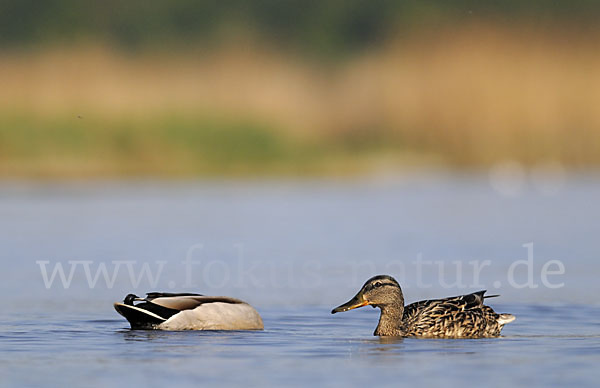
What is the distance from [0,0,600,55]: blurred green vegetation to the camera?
39.3 metres

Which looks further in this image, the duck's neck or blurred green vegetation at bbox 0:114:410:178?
blurred green vegetation at bbox 0:114:410:178

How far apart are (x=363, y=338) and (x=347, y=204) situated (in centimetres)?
1152

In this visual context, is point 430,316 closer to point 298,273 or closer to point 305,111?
point 298,273

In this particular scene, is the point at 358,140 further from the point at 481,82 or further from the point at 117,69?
the point at 117,69

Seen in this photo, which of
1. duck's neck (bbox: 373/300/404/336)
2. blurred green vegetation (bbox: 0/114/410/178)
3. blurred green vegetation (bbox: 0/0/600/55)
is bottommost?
duck's neck (bbox: 373/300/404/336)


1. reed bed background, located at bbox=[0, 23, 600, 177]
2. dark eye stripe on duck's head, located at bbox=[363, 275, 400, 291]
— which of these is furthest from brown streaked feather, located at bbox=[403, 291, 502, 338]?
reed bed background, located at bbox=[0, 23, 600, 177]

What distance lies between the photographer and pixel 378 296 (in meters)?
10.5

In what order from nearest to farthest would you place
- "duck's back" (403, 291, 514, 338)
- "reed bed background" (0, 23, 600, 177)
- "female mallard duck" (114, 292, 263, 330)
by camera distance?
1. "duck's back" (403, 291, 514, 338)
2. "female mallard duck" (114, 292, 263, 330)
3. "reed bed background" (0, 23, 600, 177)

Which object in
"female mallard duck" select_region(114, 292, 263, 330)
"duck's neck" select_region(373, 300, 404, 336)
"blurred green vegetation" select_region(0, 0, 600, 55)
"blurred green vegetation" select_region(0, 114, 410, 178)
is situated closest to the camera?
"duck's neck" select_region(373, 300, 404, 336)

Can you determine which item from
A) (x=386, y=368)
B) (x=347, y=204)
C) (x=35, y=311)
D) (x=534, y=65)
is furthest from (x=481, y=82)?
(x=386, y=368)

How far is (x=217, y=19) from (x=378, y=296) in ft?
102

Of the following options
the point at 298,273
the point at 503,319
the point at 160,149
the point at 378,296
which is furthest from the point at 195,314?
the point at 160,149

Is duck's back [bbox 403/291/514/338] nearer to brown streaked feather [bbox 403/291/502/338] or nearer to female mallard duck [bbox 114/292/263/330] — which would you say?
brown streaked feather [bbox 403/291/502/338]

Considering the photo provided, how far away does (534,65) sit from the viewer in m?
25.7
